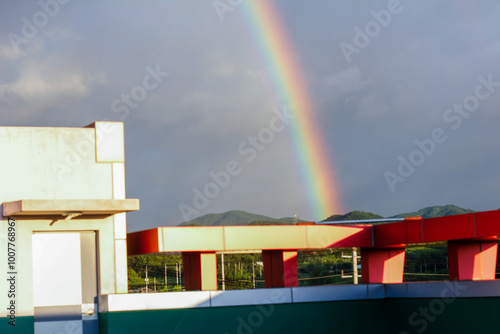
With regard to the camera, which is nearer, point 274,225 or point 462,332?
point 462,332

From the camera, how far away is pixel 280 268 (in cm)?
2070

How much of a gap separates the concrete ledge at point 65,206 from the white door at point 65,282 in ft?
3.13

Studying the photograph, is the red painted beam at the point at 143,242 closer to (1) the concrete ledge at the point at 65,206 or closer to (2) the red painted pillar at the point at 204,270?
→ (2) the red painted pillar at the point at 204,270

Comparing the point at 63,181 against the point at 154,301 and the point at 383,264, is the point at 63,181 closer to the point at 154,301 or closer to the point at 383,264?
the point at 154,301

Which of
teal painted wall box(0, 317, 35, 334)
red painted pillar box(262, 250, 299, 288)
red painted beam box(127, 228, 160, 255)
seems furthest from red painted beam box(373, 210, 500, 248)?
teal painted wall box(0, 317, 35, 334)

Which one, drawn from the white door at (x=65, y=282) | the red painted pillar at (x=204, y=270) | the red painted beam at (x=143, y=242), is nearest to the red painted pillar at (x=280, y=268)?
the red painted pillar at (x=204, y=270)

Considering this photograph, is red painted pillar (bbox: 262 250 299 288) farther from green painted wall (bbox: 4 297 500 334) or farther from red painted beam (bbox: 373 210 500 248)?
red painted beam (bbox: 373 210 500 248)

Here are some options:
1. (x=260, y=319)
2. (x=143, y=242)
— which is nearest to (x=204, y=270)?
(x=143, y=242)

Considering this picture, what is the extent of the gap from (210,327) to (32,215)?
5018mm

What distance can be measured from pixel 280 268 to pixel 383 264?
9.85 ft

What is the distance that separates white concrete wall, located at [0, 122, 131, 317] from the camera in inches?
712

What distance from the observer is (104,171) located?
18953 mm

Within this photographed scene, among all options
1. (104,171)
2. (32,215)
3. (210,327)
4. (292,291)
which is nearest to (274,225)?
(292,291)

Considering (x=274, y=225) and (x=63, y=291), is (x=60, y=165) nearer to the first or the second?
(x=63, y=291)
